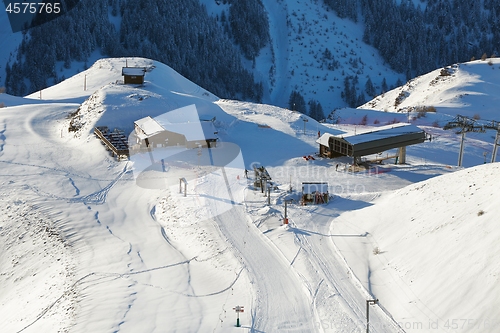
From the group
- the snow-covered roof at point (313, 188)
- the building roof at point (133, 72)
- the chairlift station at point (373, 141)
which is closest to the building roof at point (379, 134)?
the chairlift station at point (373, 141)

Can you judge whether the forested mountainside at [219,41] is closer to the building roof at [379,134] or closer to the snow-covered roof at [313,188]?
the building roof at [379,134]

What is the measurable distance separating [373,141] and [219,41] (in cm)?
10475

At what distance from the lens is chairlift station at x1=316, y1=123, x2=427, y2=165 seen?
155 ft

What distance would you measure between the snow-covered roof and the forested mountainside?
9636cm

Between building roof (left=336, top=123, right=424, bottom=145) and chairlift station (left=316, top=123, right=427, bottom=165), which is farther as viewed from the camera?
building roof (left=336, top=123, right=424, bottom=145)

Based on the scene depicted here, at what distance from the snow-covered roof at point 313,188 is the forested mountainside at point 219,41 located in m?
96.4

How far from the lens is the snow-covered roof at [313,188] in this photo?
1522 inches

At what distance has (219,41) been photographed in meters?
146

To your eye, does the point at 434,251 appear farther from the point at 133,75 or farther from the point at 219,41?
the point at 219,41

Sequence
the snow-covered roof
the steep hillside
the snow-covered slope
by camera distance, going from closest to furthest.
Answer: the steep hillside, the snow-covered roof, the snow-covered slope

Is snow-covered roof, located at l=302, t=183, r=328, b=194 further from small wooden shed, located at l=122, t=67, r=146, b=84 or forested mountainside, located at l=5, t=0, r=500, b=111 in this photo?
forested mountainside, located at l=5, t=0, r=500, b=111

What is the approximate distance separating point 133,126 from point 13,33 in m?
106

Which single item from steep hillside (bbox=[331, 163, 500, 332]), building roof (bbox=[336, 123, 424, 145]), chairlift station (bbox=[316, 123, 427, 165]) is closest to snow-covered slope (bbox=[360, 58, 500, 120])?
building roof (bbox=[336, 123, 424, 145])

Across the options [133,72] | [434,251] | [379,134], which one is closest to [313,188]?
[379,134]
